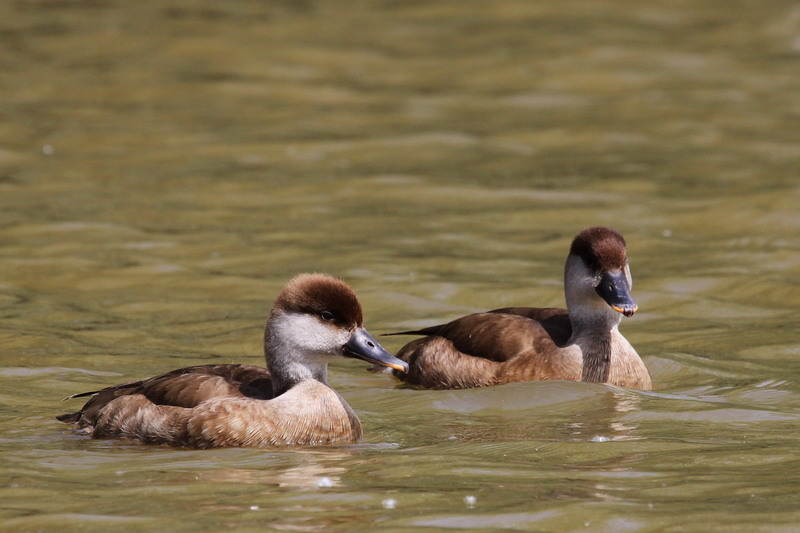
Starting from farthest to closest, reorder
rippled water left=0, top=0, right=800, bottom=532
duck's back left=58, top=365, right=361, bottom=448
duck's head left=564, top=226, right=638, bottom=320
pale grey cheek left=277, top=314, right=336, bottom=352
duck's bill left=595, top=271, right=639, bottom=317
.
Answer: duck's head left=564, top=226, right=638, bottom=320, duck's bill left=595, top=271, right=639, bottom=317, pale grey cheek left=277, top=314, right=336, bottom=352, duck's back left=58, top=365, right=361, bottom=448, rippled water left=0, top=0, right=800, bottom=532

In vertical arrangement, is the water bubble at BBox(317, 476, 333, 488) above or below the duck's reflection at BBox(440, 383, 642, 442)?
above

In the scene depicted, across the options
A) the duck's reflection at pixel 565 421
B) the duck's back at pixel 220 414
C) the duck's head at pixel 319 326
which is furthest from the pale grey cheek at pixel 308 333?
the duck's reflection at pixel 565 421

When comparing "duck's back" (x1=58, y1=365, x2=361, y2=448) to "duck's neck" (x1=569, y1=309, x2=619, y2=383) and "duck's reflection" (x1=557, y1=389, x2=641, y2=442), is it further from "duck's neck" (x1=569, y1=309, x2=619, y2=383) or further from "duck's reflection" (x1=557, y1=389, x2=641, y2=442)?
"duck's neck" (x1=569, y1=309, x2=619, y2=383)

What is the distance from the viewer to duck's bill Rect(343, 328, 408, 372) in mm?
8344

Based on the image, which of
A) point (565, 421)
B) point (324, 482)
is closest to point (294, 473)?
point (324, 482)

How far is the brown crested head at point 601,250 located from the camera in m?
9.77

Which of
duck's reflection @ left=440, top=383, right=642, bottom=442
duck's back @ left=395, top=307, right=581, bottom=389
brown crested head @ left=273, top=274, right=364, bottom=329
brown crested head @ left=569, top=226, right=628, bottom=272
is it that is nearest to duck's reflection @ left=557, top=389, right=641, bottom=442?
duck's reflection @ left=440, top=383, right=642, bottom=442

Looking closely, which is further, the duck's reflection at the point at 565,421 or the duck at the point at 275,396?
the duck's reflection at the point at 565,421

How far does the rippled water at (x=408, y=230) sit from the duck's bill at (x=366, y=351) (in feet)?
1.39

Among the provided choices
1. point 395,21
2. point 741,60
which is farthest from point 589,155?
point 395,21

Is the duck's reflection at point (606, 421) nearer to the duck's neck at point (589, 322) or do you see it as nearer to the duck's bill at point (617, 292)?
the duck's neck at point (589, 322)

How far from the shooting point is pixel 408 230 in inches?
582

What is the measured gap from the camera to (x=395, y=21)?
24.2 meters

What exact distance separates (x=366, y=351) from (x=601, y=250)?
2.18 meters
